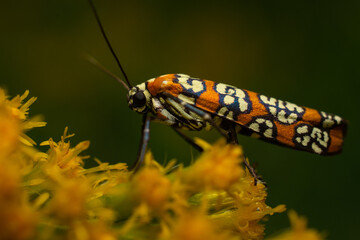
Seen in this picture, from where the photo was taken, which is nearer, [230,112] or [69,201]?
[69,201]

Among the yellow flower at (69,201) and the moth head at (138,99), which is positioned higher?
the moth head at (138,99)

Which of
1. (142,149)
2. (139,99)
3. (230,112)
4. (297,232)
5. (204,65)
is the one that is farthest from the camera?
(204,65)

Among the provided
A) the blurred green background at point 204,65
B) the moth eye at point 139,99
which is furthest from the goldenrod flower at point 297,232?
the blurred green background at point 204,65

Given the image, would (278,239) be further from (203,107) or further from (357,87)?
(357,87)

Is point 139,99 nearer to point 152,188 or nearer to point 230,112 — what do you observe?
point 230,112

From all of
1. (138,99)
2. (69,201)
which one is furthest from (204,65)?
(69,201)

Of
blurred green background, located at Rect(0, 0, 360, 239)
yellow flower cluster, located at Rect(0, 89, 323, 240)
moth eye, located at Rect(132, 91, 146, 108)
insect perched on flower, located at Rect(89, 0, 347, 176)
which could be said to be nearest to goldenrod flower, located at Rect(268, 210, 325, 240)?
yellow flower cluster, located at Rect(0, 89, 323, 240)

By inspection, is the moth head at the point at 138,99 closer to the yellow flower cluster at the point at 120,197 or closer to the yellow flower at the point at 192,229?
the yellow flower cluster at the point at 120,197
